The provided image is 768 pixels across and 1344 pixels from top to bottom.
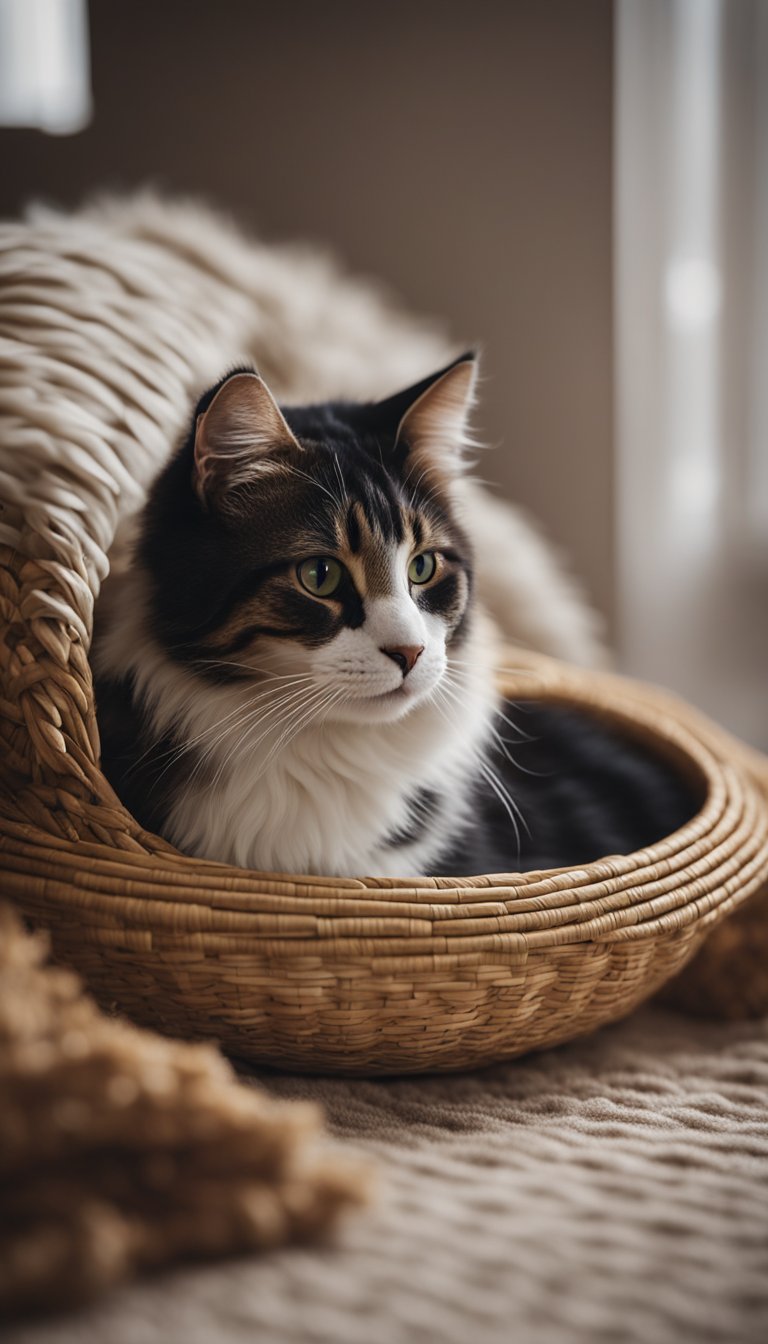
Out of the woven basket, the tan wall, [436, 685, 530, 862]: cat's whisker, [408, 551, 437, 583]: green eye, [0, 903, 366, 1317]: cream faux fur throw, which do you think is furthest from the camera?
the tan wall

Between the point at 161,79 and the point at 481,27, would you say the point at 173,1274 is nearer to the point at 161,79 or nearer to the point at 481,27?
the point at 161,79

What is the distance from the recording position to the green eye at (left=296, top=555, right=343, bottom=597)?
1035 millimetres

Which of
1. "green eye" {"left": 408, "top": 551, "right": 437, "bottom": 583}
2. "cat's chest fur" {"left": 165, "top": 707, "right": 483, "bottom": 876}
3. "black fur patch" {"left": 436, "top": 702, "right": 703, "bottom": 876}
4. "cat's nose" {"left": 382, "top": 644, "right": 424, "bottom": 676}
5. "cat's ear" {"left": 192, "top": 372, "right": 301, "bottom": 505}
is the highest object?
"cat's ear" {"left": 192, "top": 372, "right": 301, "bottom": 505}

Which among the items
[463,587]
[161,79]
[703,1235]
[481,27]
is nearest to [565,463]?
[481,27]

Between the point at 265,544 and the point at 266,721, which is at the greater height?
the point at 265,544

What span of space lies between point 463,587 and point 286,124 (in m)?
1.79

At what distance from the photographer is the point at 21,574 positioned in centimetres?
100

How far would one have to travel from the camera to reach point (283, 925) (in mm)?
905

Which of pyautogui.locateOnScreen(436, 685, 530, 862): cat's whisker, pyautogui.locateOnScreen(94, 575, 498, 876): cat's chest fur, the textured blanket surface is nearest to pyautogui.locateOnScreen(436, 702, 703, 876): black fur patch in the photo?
pyautogui.locateOnScreen(436, 685, 530, 862): cat's whisker

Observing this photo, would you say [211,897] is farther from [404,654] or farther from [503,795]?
[503,795]

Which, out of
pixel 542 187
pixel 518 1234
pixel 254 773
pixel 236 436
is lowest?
pixel 518 1234

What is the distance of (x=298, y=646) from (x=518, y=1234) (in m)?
0.54

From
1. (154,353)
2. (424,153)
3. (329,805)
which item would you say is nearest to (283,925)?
(329,805)

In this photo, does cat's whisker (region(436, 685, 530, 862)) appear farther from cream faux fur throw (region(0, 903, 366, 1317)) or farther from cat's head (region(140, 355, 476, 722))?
cream faux fur throw (region(0, 903, 366, 1317))
